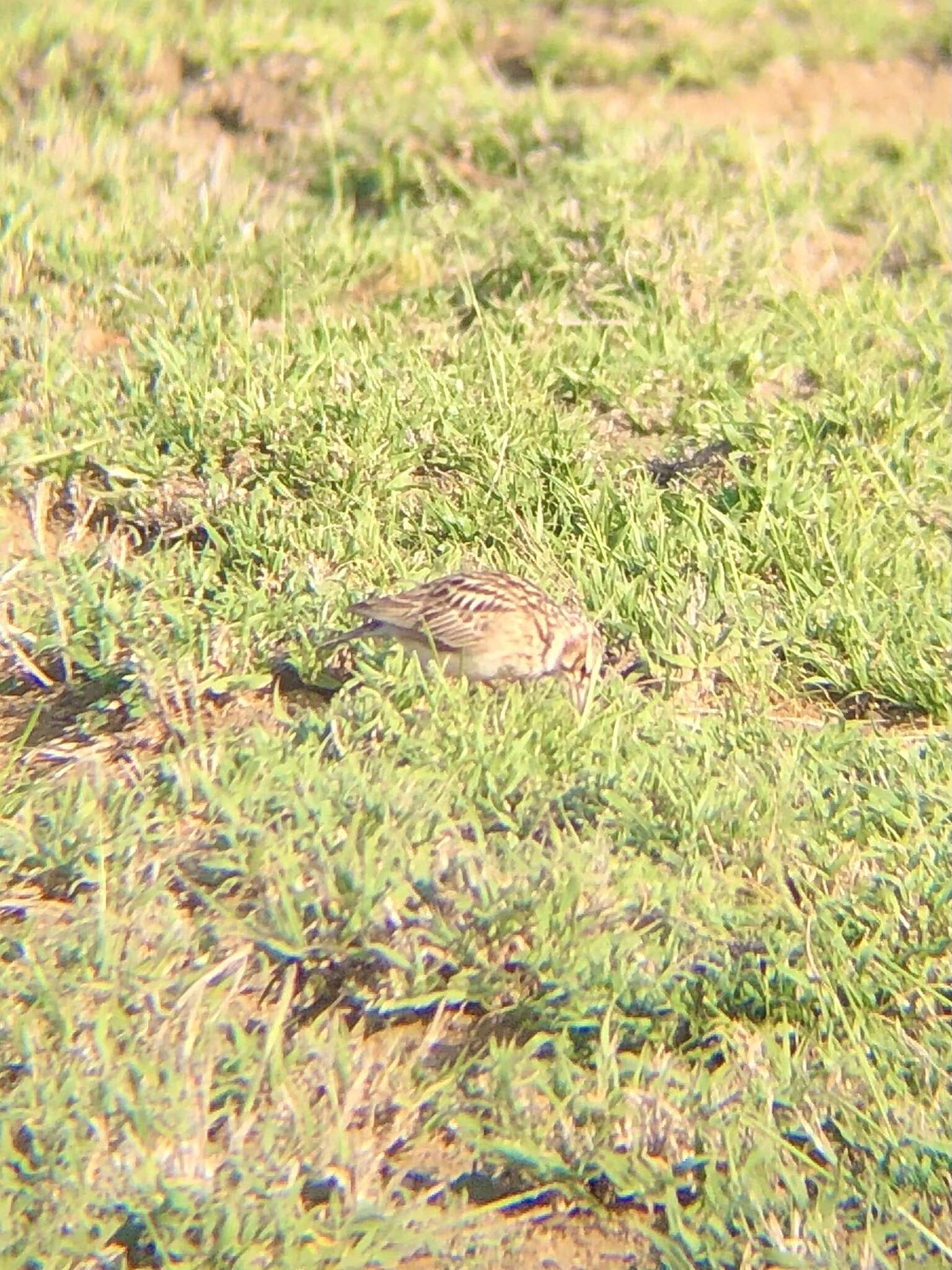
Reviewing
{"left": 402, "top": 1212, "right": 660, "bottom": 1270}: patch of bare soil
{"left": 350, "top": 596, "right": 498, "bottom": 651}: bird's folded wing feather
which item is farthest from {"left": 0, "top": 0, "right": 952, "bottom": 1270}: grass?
{"left": 350, "top": 596, "right": 498, "bottom": 651}: bird's folded wing feather

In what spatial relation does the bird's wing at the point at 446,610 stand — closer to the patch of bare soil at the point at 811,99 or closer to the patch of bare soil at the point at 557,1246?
the patch of bare soil at the point at 557,1246

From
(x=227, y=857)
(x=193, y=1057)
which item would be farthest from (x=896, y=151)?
(x=193, y=1057)

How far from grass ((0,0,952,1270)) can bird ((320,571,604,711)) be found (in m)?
0.09

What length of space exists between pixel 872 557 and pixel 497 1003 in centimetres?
200

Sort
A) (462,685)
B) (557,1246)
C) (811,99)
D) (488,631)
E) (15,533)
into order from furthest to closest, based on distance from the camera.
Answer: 1. (811,99)
2. (15,533)
3. (462,685)
4. (488,631)
5. (557,1246)

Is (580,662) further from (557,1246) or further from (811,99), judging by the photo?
(811,99)

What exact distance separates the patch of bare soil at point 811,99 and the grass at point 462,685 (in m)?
0.02

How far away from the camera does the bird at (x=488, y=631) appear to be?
4.90 meters

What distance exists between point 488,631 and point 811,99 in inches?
154

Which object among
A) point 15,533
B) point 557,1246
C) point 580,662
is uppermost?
point 580,662

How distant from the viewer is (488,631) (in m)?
4.86

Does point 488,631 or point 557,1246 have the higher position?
point 488,631

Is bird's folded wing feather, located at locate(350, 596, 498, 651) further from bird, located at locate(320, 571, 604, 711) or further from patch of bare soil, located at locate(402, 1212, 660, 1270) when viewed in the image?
patch of bare soil, located at locate(402, 1212, 660, 1270)

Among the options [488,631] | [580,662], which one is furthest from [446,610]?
[580,662]
